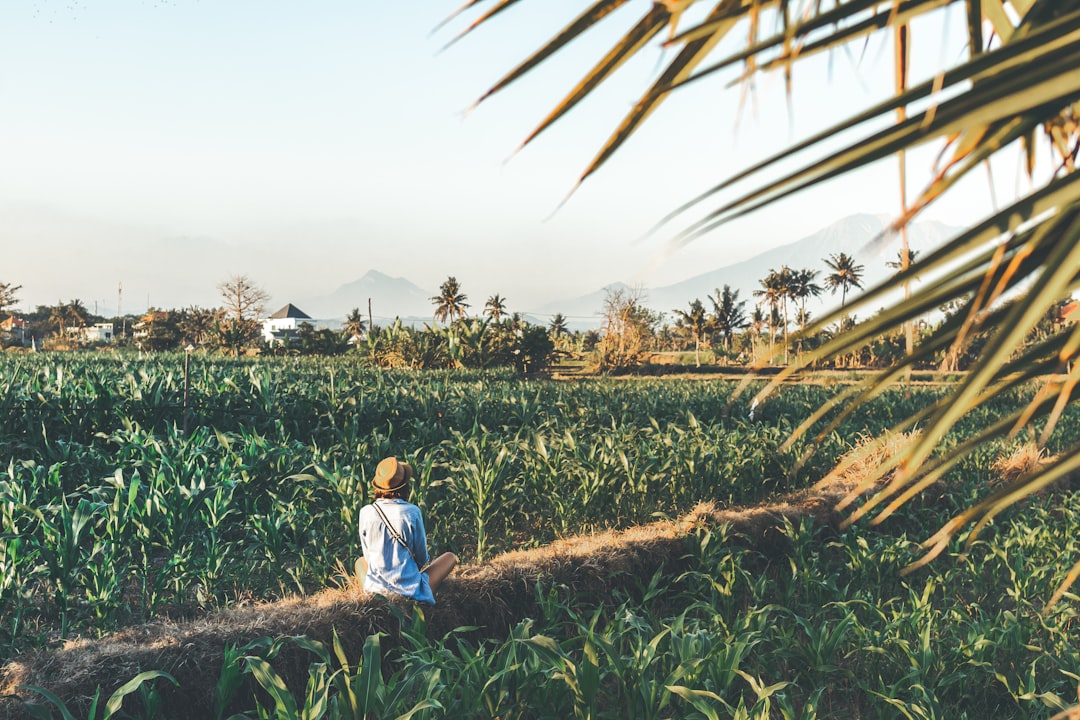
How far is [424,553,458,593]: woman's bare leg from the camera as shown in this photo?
4.11 m

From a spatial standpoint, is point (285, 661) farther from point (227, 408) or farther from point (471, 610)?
point (227, 408)

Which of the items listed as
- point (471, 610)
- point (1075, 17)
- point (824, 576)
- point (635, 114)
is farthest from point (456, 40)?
point (824, 576)

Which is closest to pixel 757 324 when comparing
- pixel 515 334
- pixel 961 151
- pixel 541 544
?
pixel 515 334

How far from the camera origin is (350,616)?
3.84m

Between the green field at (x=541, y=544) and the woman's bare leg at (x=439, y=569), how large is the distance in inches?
12.8

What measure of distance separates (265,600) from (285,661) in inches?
27.7

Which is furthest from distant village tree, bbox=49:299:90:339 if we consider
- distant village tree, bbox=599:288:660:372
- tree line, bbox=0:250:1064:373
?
distant village tree, bbox=599:288:660:372

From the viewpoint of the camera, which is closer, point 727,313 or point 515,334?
point 515,334

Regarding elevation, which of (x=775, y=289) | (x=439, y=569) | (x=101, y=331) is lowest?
(x=439, y=569)

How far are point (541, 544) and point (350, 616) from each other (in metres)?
1.94

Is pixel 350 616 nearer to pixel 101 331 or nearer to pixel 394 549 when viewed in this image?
pixel 394 549

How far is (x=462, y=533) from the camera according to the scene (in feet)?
18.6

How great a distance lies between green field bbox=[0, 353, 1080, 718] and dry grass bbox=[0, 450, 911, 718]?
4.8 inches

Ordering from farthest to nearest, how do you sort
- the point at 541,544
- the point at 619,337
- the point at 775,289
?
the point at 775,289, the point at 619,337, the point at 541,544
